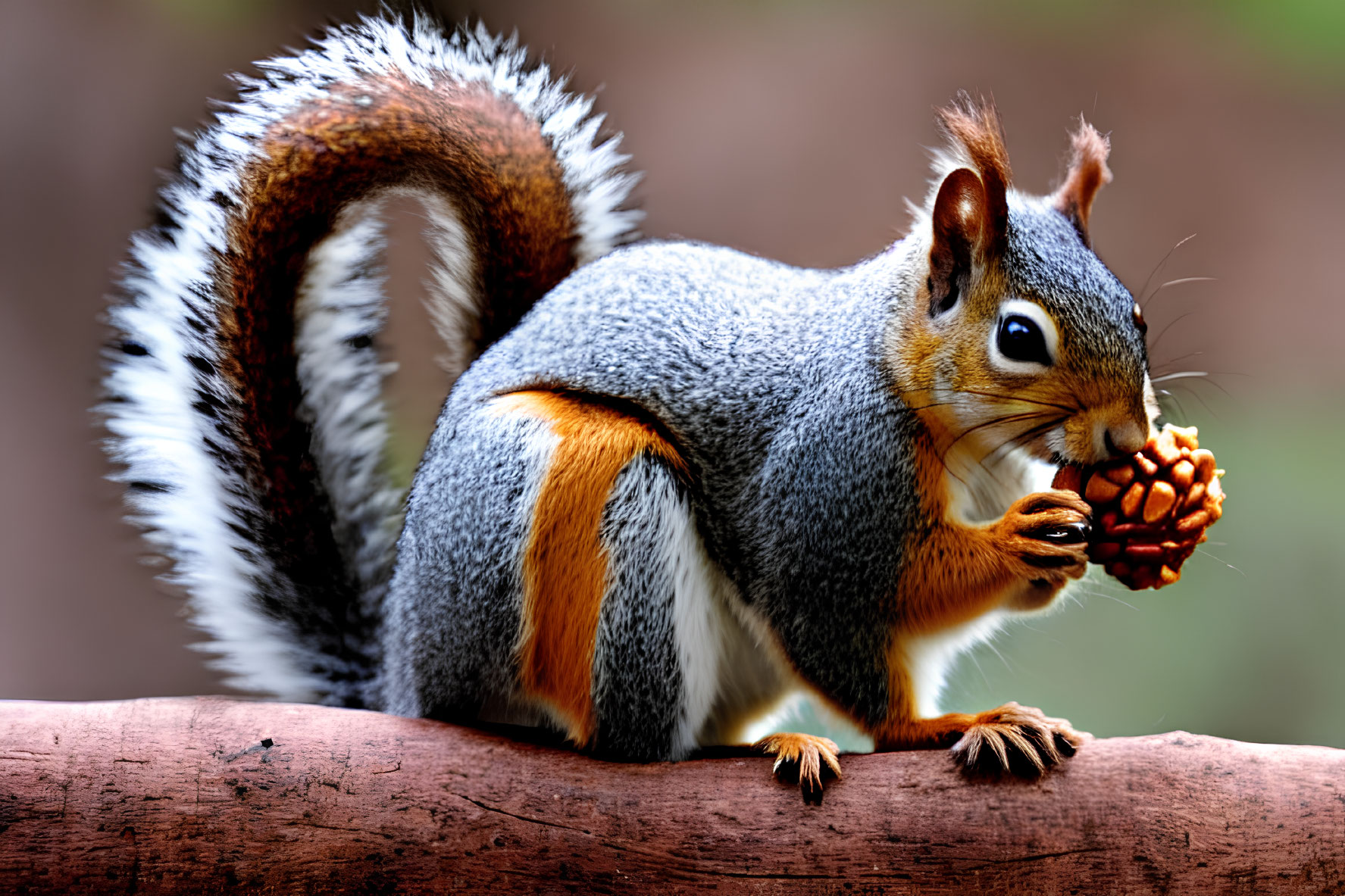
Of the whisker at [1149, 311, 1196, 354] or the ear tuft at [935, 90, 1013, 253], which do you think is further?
the whisker at [1149, 311, 1196, 354]

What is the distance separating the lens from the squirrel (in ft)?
3.36

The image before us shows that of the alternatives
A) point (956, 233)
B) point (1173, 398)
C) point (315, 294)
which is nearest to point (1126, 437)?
point (956, 233)

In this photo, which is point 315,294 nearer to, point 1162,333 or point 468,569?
point 468,569

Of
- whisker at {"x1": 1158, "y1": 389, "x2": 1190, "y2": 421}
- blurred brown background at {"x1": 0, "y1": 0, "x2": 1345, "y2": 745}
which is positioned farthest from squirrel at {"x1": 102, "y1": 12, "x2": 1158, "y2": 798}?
blurred brown background at {"x1": 0, "y1": 0, "x2": 1345, "y2": 745}

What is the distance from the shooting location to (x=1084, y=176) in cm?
115

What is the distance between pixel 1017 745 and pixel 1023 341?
0.41m

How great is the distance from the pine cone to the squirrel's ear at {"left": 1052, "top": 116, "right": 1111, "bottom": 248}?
304 millimetres

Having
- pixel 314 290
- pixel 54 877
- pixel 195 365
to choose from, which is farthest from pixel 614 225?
pixel 54 877

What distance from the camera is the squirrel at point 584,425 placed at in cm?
103

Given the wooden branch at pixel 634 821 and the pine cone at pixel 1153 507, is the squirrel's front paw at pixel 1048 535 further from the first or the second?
the wooden branch at pixel 634 821

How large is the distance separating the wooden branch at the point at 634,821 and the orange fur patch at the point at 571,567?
0.09 meters

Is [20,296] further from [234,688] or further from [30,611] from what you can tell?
[234,688]

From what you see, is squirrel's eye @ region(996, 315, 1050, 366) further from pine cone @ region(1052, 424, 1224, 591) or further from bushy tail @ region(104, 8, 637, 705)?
bushy tail @ region(104, 8, 637, 705)

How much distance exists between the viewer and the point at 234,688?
1.30 m
